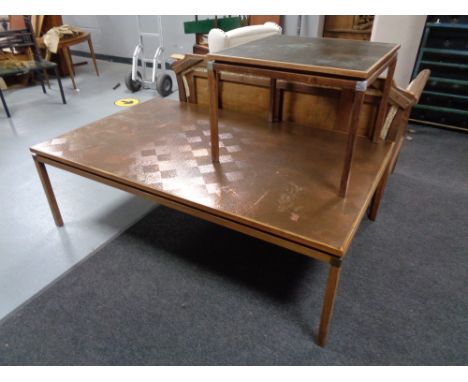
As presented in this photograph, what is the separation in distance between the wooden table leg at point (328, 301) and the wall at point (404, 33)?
311 centimetres

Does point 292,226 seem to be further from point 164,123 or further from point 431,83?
point 431,83

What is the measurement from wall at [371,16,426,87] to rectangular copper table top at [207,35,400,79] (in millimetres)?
2178

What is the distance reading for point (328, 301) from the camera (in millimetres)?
1261

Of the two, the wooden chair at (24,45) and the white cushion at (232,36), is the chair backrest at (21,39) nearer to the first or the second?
the wooden chair at (24,45)

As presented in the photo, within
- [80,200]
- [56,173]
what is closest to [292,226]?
[80,200]

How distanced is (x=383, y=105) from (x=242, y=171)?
81cm

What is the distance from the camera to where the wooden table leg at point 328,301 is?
1182mm

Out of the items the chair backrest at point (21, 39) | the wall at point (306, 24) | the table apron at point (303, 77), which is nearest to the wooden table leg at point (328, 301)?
the table apron at point (303, 77)

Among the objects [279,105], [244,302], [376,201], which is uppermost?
[279,105]

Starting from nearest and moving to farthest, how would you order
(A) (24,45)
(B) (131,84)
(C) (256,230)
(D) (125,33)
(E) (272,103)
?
(C) (256,230)
(E) (272,103)
(A) (24,45)
(B) (131,84)
(D) (125,33)

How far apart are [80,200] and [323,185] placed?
169 centimetres

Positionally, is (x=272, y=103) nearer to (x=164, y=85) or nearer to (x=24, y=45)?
(x=164, y=85)

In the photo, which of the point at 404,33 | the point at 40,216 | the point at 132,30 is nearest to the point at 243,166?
the point at 40,216

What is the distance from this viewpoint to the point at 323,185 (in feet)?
4.91
